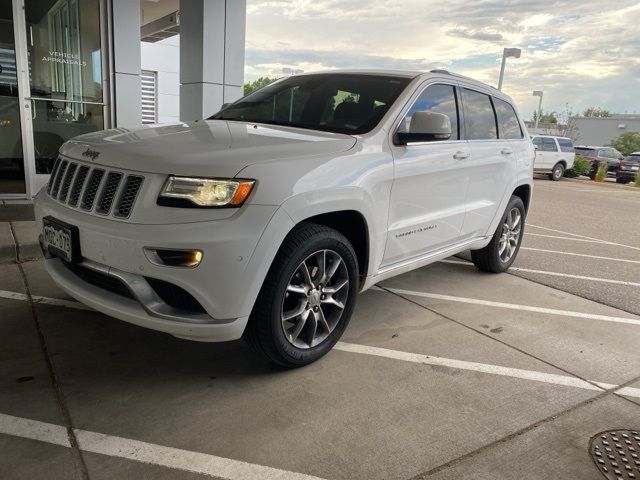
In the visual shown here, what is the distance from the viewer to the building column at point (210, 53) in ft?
25.5

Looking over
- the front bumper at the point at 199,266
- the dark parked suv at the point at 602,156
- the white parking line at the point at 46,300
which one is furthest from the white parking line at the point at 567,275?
the dark parked suv at the point at 602,156

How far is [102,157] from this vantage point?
2896mm

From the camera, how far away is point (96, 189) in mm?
2881

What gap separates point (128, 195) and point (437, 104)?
2.50 m

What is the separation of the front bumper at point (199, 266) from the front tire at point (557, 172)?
21.0 m

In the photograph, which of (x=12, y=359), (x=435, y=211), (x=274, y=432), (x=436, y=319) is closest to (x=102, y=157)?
(x=12, y=359)

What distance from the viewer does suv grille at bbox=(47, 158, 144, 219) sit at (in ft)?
8.89

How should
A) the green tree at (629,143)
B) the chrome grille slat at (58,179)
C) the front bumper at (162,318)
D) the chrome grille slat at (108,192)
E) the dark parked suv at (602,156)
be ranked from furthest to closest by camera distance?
the green tree at (629,143) < the dark parked suv at (602,156) < the chrome grille slat at (58,179) < the chrome grille slat at (108,192) < the front bumper at (162,318)

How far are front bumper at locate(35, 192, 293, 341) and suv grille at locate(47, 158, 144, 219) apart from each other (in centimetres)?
8

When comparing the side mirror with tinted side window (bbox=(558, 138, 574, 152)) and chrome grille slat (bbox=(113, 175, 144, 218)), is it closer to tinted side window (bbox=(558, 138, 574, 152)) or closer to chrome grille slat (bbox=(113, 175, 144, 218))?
chrome grille slat (bbox=(113, 175, 144, 218))

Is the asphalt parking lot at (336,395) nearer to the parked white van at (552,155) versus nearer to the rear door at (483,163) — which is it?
the rear door at (483,163)

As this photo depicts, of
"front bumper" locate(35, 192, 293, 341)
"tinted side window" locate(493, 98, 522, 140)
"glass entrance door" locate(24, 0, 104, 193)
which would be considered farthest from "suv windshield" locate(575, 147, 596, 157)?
"front bumper" locate(35, 192, 293, 341)

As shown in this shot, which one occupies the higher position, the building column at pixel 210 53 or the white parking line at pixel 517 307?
the building column at pixel 210 53

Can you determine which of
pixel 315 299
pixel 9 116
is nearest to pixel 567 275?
pixel 315 299
